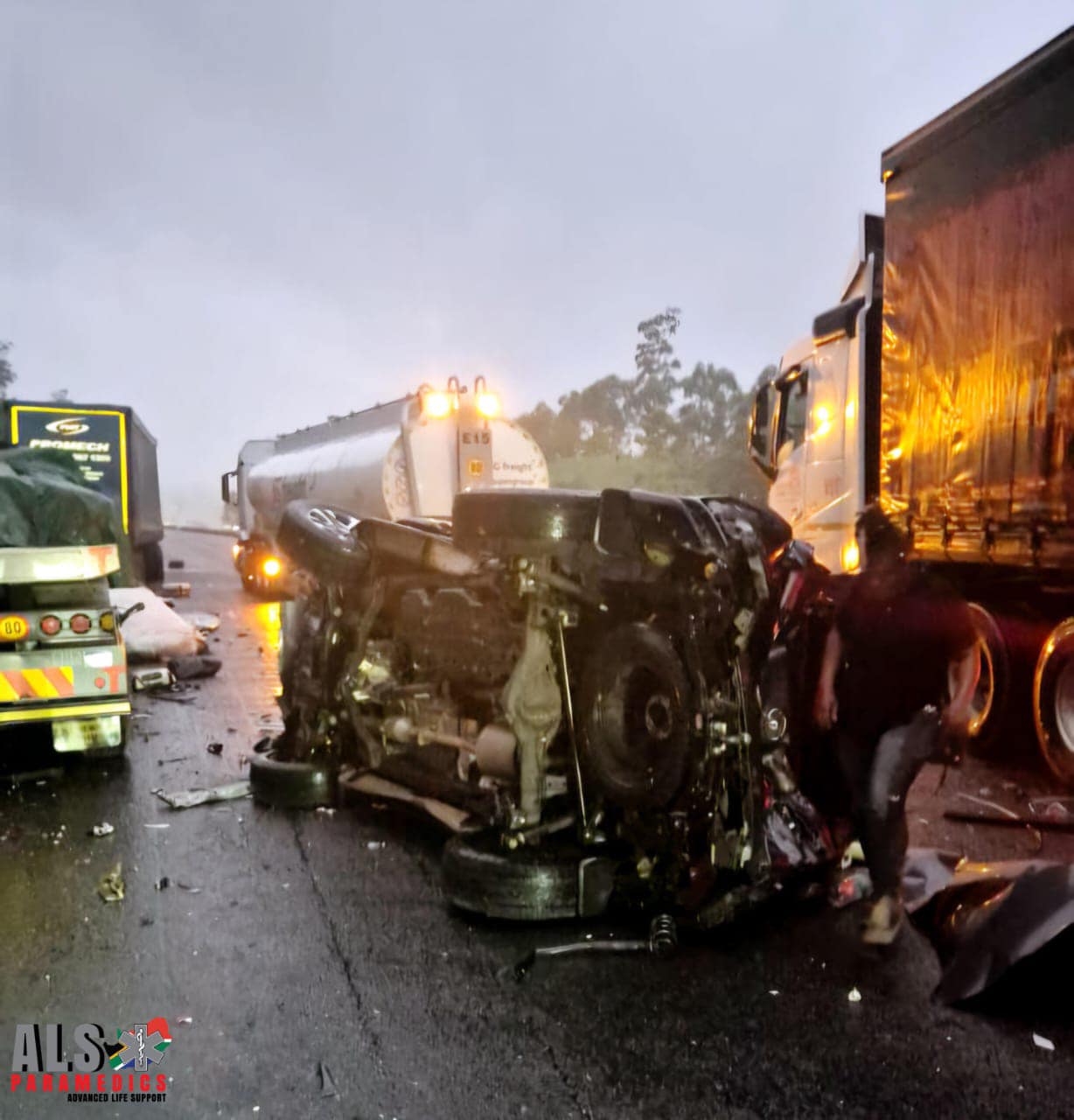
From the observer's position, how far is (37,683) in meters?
5.64

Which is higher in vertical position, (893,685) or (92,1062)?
(893,685)

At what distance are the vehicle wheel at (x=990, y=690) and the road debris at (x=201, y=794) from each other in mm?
4922

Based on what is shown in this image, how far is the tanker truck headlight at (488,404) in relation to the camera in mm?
12211

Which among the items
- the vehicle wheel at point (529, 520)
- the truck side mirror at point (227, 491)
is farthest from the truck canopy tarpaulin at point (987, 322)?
the truck side mirror at point (227, 491)

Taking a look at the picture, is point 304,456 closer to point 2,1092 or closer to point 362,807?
point 362,807

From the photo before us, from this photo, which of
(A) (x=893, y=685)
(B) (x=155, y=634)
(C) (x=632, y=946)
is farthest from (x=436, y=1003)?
(B) (x=155, y=634)

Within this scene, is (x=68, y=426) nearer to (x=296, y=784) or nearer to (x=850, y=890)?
(x=296, y=784)

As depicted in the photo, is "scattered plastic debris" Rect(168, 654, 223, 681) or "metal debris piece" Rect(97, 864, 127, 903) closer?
"metal debris piece" Rect(97, 864, 127, 903)

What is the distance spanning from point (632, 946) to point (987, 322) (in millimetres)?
4399

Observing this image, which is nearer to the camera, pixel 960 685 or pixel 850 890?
pixel 960 685

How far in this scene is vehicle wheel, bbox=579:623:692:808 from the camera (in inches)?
135

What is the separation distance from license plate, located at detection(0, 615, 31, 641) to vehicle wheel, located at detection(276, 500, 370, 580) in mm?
1697

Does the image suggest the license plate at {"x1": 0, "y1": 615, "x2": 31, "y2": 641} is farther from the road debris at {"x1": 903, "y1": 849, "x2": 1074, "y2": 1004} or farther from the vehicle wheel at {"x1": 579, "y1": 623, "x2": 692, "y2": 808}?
the road debris at {"x1": 903, "y1": 849, "x2": 1074, "y2": 1004}

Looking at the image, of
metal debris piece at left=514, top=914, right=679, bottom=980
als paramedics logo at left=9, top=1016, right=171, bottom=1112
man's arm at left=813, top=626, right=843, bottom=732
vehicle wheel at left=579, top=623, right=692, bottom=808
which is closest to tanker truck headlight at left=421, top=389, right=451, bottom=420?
vehicle wheel at left=579, top=623, right=692, bottom=808
